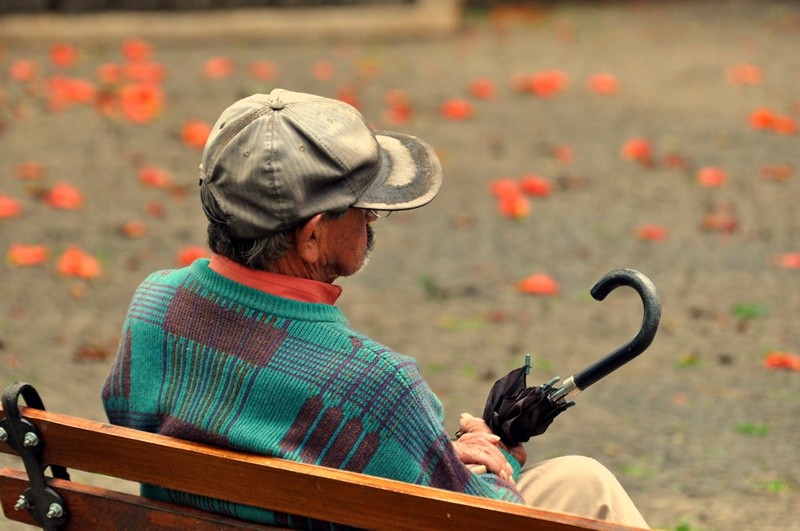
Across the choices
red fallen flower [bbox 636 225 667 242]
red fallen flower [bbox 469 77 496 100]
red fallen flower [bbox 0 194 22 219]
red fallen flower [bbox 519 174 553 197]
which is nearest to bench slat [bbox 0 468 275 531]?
red fallen flower [bbox 0 194 22 219]

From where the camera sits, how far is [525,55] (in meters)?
10.4

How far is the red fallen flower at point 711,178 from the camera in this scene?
24.0 feet

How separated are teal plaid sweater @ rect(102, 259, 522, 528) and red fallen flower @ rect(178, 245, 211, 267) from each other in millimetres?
3345

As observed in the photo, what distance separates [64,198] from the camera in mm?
6684

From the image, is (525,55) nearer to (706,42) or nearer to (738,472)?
(706,42)

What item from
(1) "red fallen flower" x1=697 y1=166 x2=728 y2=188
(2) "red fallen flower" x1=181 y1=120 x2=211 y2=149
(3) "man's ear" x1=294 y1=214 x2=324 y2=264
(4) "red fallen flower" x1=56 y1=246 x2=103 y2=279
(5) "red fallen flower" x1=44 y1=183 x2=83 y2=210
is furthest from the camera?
(2) "red fallen flower" x1=181 y1=120 x2=211 y2=149

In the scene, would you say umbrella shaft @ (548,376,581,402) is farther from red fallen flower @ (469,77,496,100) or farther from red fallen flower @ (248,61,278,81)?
red fallen flower @ (248,61,278,81)

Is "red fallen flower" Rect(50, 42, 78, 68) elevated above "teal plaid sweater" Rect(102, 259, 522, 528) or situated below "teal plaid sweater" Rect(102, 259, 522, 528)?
below

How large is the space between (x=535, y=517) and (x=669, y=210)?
5.23 m

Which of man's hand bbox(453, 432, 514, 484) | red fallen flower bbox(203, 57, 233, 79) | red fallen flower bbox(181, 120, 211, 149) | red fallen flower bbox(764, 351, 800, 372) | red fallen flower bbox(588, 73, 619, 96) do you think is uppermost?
man's hand bbox(453, 432, 514, 484)

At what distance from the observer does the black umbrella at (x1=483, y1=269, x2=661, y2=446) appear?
8.00 feet

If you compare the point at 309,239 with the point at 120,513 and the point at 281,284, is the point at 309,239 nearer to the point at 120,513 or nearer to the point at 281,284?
the point at 281,284

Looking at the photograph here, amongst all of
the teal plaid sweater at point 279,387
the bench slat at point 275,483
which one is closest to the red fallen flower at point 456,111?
the teal plaid sweater at point 279,387

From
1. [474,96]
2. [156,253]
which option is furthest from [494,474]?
[474,96]
